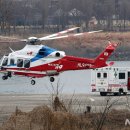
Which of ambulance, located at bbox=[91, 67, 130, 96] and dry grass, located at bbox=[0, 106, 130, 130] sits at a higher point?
dry grass, located at bbox=[0, 106, 130, 130]

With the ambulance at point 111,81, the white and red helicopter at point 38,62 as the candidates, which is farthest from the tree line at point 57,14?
the white and red helicopter at point 38,62

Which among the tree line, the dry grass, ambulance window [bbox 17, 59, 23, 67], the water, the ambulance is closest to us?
the dry grass

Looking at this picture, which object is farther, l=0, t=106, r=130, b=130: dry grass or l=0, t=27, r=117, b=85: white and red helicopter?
l=0, t=27, r=117, b=85: white and red helicopter

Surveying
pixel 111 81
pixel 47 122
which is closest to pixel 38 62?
pixel 111 81

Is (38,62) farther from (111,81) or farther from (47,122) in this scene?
(47,122)

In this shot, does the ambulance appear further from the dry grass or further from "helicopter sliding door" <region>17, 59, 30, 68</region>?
the dry grass

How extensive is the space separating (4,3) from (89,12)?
17.7 metres

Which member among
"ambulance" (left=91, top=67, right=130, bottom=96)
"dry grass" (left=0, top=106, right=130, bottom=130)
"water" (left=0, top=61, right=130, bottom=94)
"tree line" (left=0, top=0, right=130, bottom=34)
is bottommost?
"water" (left=0, top=61, right=130, bottom=94)

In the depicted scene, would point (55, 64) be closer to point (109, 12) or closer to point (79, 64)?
point (79, 64)

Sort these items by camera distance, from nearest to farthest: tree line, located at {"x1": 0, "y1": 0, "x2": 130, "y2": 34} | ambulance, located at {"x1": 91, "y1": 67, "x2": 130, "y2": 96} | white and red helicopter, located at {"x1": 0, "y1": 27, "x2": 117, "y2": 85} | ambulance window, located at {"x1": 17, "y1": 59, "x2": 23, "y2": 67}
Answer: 1. white and red helicopter, located at {"x1": 0, "y1": 27, "x2": 117, "y2": 85}
2. ambulance window, located at {"x1": 17, "y1": 59, "x2": 23, "y2": 67}
3. ambulance, located at {"x1": 91, "y1": 67, "x2": 130, "y2": 96}
4. tree line, located at {"x1": 0, "y1": 0, "x2": 130, "y2": 34}

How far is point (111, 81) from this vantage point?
57.8m

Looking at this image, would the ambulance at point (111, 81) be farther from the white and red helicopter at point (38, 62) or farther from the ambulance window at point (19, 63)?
the ambulance window at point (19, 63)

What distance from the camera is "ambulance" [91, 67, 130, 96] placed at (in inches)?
2240

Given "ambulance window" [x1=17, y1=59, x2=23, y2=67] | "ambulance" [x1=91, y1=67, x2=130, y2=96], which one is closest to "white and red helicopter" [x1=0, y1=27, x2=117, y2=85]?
"ambulance window" [x1=17, y1=59, x2=23, y2=67]
